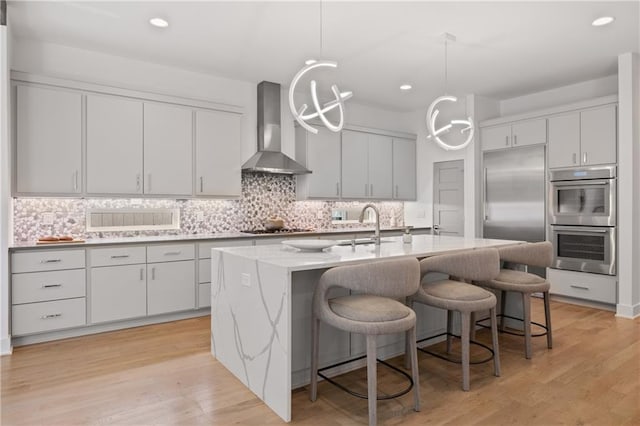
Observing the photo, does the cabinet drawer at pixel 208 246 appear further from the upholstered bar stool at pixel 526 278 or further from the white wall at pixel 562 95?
the white wall at pixel 562 95

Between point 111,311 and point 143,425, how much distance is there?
1948mm

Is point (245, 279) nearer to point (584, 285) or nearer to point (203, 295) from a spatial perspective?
point (203, 295)

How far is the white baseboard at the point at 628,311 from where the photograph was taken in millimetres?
4281

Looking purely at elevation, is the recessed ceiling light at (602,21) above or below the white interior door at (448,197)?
above

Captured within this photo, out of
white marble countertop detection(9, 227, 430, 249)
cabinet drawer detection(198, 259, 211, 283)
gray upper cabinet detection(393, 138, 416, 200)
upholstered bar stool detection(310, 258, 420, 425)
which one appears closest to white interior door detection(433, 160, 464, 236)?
gray upper cabinet detection(393, 138, 416, 200)

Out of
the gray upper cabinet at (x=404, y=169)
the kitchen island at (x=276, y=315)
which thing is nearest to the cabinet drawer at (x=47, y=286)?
the kitchen island at (x=276, y=315)

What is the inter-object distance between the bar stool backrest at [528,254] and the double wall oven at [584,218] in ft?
5.52

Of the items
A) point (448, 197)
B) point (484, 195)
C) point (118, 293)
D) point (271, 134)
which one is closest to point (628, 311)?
point (484, 195)

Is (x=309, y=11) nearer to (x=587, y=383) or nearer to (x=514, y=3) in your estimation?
(x=514, y=3)

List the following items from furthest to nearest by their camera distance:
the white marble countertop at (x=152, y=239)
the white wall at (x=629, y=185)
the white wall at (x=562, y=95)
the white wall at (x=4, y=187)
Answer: the white wall at (x=562, y=95) < the white wall at (x=629, y=185) < the white marble countertop at (x=152, y=239) < the white wall at (x=4, y=187)

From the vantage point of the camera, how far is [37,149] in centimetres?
373

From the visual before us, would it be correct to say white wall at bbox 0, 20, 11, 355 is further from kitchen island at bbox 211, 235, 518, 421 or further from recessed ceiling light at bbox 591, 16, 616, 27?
recessed ceiling light at bbox 591, 16, 616, 27

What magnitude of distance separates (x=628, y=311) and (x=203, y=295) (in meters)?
4.55

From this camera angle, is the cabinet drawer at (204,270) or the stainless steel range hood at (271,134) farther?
the stainless steel range hood at (271,134)
